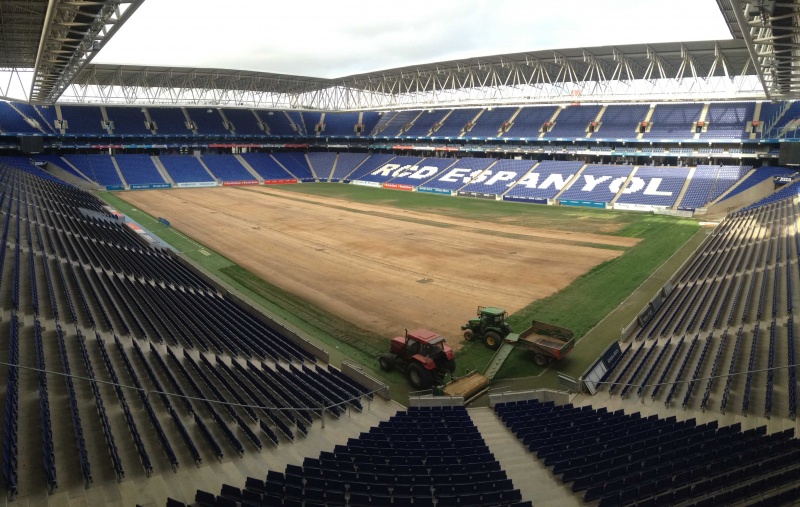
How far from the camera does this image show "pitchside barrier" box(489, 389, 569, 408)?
1379 cm

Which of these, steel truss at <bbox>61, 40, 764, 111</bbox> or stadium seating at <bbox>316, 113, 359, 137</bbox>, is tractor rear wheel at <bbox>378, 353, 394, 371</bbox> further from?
stadium seating at <bbox>316, 113, 359, 137</bbox>

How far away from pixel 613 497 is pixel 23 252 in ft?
66.0

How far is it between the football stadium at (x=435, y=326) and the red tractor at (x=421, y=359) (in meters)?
0.08

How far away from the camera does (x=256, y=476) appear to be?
850 cm

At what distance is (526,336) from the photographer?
1717 cm

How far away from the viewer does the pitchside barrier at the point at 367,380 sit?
13859 millimetres

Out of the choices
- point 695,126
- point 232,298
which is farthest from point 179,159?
point 695,126

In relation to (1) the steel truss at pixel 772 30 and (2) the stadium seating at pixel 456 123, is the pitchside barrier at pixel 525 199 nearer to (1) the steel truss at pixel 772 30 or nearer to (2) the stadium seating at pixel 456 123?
(2) the stadium seating at pixel 456 123

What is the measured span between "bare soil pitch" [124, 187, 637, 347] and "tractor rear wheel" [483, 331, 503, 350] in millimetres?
1282

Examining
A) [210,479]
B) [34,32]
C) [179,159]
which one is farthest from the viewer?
[179,159]

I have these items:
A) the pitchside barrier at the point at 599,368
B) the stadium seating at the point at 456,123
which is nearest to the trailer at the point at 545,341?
the pitchside barrier at the point at 599,368

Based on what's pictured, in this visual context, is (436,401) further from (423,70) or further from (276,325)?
(423,70)

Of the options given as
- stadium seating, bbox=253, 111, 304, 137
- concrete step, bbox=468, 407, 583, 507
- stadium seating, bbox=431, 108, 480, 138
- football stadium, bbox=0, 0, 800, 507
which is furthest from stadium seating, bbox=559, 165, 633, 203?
stadium seating, bbox=253, 111, 304, 137

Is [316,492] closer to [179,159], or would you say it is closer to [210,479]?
[210,479]
